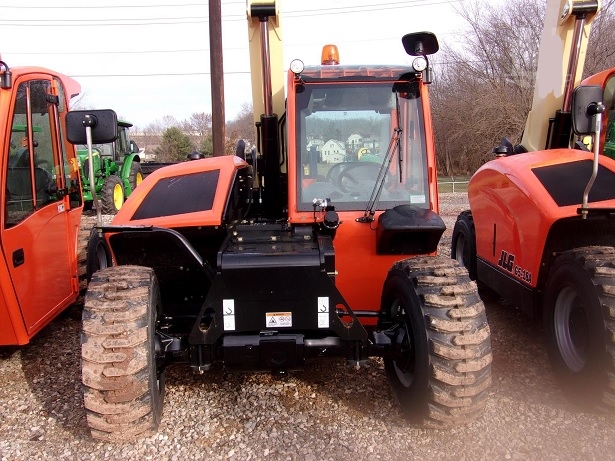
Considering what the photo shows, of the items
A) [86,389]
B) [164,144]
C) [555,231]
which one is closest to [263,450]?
[86,389]

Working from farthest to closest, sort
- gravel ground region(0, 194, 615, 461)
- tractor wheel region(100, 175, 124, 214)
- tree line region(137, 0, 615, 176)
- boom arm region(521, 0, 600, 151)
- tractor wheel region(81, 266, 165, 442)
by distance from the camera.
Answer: tree line region(137, 0, 615, 176), tractor wheel region(100, 175, 124, 214), boom arm region(521, 0, 600, 151), gravel ground region(0, 194, 615, 461), tractor wheel region(81, 266, 165, 442)

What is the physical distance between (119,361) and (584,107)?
3136 millimetres

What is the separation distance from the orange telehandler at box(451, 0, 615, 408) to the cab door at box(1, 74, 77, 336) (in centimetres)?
377

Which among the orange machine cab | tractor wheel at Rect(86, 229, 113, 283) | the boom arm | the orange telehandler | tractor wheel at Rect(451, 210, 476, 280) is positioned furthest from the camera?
tractor wheel at Rect(451, 210, 476, 280)

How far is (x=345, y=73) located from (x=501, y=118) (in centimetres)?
2721

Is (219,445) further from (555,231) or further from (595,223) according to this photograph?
(595,223)

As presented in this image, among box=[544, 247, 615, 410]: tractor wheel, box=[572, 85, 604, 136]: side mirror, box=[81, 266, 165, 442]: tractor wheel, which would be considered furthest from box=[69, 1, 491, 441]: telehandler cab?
box=[572, 85, 604, 136]: side mirror

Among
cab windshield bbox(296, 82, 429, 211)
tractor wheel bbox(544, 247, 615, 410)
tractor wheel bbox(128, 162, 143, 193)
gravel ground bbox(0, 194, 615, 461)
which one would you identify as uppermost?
cab windshield bbox(296, 82, 429, 211)

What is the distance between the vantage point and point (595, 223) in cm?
405

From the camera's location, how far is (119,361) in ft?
9.66

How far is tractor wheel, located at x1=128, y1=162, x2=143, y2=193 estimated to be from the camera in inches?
629

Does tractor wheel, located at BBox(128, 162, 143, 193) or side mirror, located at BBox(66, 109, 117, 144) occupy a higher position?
side mirror, located at BBox(66, 109, 117, 144)

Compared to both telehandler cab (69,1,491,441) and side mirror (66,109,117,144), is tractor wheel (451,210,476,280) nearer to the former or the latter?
telehandler cab (69,1,491,441)

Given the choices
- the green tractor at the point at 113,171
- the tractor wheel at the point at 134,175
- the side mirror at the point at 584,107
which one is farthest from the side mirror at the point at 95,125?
the tractor wheel at the point at 134,175
